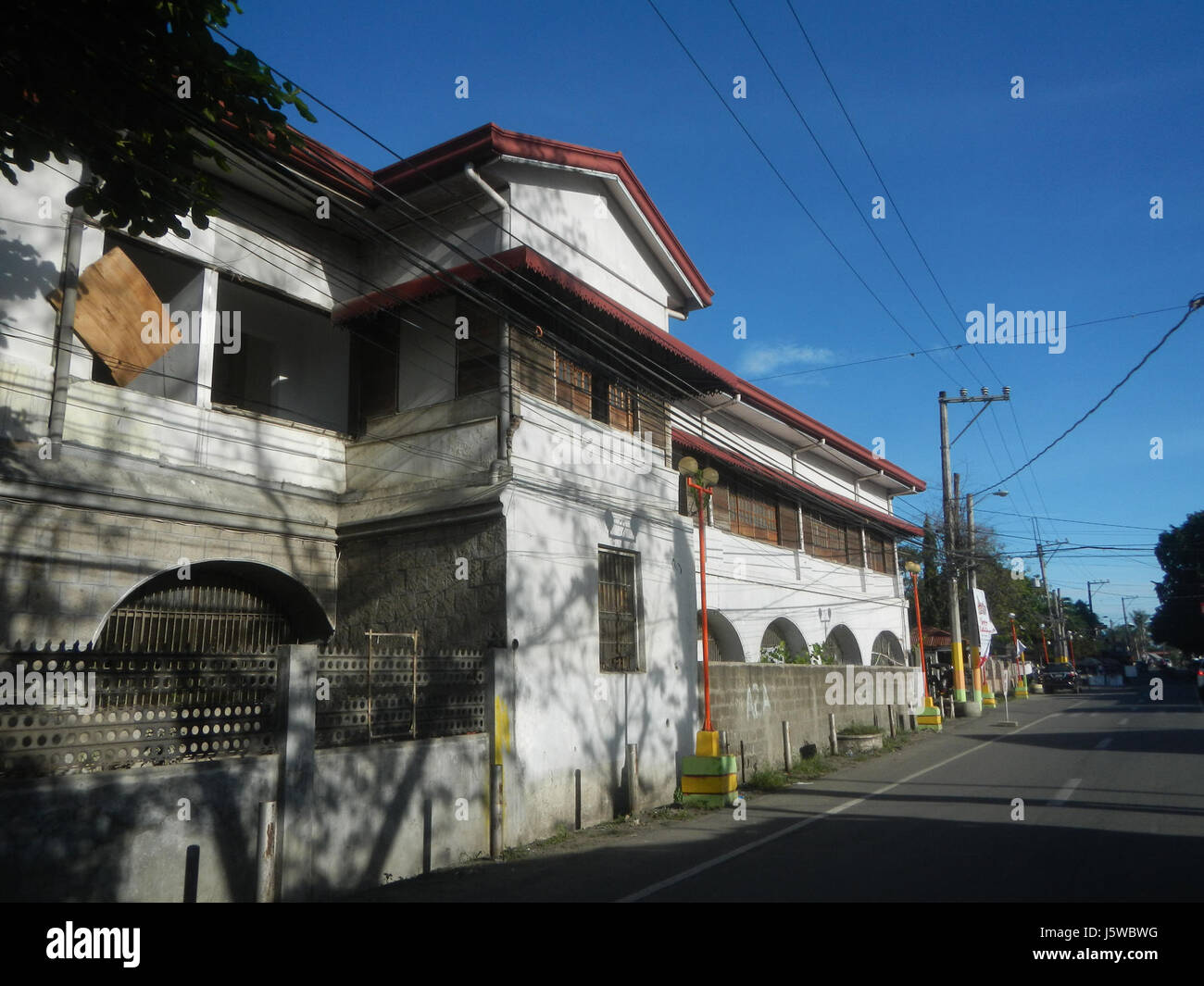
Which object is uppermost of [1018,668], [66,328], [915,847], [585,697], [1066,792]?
[66,328]

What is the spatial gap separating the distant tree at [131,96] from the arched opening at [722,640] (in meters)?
14.5

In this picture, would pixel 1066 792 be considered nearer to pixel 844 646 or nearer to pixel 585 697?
pixel 585 697

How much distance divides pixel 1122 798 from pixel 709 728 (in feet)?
17.3

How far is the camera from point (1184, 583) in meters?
62.0

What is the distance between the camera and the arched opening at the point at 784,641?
22062 millimetres

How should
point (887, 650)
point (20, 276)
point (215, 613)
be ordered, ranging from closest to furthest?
point (20, 276)
point (215, 613)
point (887, 650)

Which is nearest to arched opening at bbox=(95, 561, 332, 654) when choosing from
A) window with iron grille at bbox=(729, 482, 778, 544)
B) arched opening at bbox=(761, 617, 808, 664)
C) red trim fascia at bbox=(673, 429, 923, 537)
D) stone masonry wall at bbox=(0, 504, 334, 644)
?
stone masonry wall at bbox=(0, 504, 334, 644)

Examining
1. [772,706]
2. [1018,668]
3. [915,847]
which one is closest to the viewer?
[915,847]

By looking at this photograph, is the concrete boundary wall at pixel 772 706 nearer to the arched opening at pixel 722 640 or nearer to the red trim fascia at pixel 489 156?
the arched opening at pixel 722 640

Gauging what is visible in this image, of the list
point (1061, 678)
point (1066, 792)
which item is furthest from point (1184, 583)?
point (1066, 792)

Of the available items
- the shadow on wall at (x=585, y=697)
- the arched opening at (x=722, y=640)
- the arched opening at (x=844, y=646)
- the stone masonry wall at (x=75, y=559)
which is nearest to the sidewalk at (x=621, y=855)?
the shadow on wall at (x=585, y=697)

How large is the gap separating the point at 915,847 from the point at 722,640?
11.3m

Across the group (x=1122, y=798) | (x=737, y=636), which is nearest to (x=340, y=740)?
(x=1122, y=798)
